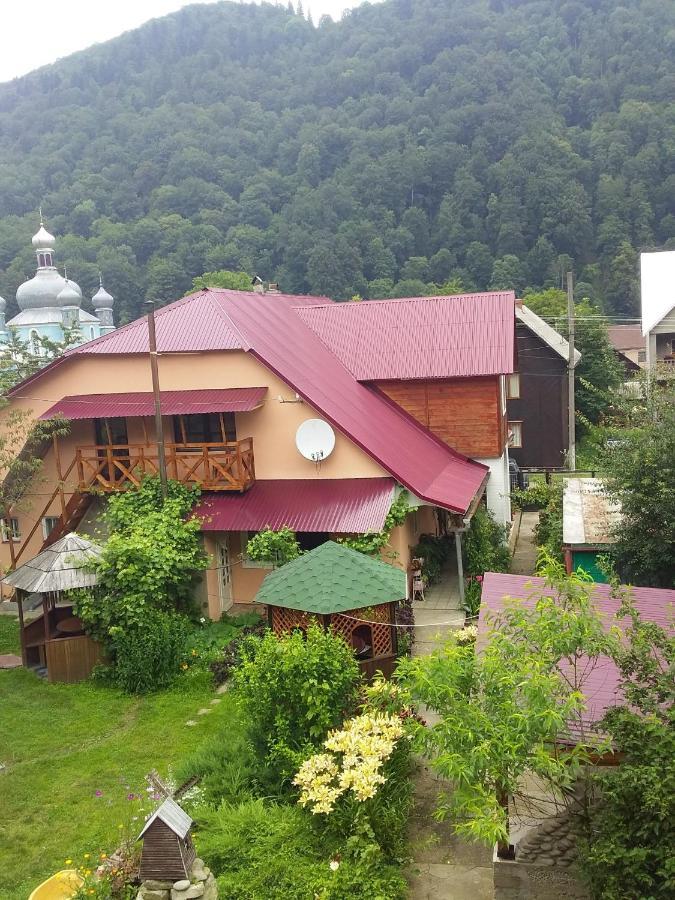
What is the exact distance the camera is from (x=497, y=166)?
8281cm

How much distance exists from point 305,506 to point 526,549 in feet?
26.0

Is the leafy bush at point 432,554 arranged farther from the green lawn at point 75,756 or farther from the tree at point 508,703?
the tree at point 508,703

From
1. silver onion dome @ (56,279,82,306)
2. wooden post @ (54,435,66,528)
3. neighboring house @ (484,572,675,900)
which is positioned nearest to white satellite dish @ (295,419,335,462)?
wooden post @ (54,435,66,528)

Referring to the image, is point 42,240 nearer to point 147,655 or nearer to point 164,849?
point 147,655

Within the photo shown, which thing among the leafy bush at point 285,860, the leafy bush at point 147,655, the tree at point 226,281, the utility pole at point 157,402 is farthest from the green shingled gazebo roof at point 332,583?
the tree at point 226,281

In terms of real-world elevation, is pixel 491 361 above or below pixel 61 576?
above

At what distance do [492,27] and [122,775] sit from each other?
11424 cm

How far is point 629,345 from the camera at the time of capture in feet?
198

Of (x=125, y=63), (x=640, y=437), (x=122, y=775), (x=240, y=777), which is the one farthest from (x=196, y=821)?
(x=125, y=63)

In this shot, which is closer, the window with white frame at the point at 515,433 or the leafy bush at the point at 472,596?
the leafy bush at the point at 472,596

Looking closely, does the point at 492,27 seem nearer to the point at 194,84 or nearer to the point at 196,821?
the point at 194,84

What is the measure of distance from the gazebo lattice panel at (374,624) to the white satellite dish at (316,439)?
190 inches

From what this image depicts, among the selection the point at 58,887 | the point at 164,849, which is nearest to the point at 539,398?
the point at 164,849

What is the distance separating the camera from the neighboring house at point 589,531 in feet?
51.8
